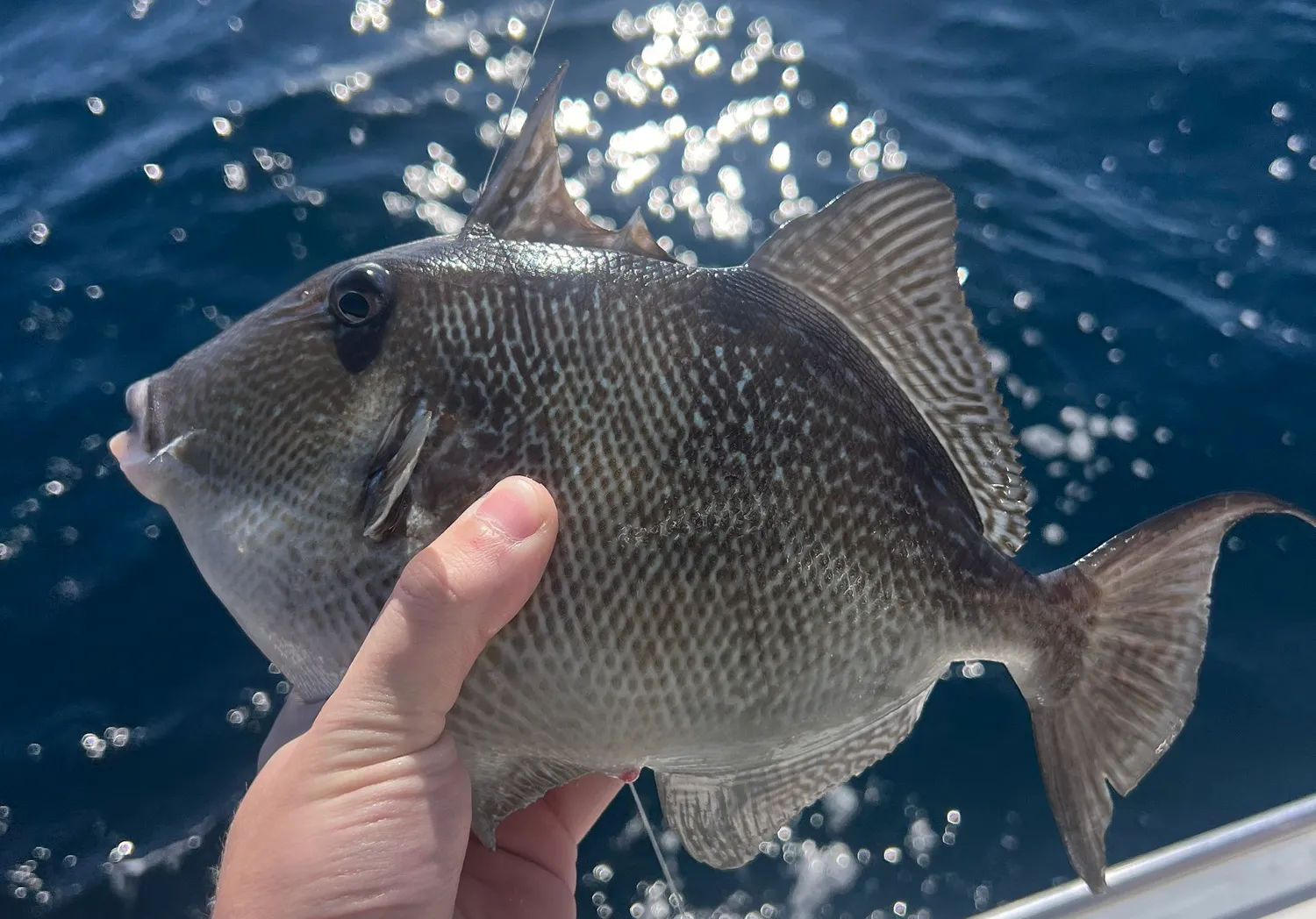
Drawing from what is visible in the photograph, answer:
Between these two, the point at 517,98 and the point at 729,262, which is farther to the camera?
the point at 729,262

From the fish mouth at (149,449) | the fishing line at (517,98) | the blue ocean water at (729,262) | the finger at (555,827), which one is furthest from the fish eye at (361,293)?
the blue ocean water at (729,262)

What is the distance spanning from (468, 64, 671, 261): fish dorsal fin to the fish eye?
258 mm

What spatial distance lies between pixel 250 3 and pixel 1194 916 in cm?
885

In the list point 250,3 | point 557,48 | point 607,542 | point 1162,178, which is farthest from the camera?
point 250,3

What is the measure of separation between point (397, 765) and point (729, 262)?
4453 mm

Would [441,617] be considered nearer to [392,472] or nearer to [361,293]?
[392,472]

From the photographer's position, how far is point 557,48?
6941 millimetres

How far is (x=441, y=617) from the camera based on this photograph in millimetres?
1533

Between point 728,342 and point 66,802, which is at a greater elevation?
point 728,342

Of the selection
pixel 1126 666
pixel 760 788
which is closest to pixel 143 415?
pixel 760 788

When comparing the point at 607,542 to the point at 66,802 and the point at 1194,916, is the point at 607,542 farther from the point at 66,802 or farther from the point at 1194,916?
the point at 66,802

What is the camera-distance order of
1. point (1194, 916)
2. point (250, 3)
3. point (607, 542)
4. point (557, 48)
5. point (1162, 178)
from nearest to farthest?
point (607, 542)
point (1194, 916)
point (1162, 178)
point (557, 48)
point (250, 3)

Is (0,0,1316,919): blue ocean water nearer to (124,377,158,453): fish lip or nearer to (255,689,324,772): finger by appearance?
(255,689,324,772): finger

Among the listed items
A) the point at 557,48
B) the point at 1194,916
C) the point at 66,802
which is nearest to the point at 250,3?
the point at 557,48
